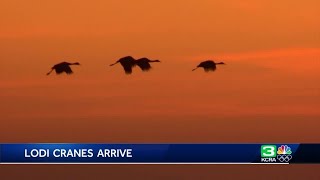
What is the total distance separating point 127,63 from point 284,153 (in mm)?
1511

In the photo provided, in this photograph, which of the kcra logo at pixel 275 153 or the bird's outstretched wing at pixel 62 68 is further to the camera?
the bird's outstretched wing at pixel 62 68

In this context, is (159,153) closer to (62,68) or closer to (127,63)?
(127,63)

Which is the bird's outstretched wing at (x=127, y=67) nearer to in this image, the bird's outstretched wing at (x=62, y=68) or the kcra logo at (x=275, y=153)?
the bird's outstretched wing at (x=62, y=68)

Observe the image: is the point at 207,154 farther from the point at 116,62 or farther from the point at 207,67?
the point at 116,62

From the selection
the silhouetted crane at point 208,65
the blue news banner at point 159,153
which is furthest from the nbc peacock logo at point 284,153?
the silhouetted crane at point 208,65

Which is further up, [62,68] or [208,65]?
[62,68]

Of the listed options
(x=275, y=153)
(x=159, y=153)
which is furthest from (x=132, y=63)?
(x=275, y=153)

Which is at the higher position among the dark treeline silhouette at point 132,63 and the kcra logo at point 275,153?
the dark treeline silhouette at point 132,63

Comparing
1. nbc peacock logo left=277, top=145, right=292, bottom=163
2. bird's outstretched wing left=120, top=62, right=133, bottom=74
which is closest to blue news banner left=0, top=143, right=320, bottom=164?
nbc peacock logo left=277, top=145, right=292, bottom=163

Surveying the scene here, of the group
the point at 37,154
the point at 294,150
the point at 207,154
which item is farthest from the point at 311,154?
the point at 37,154

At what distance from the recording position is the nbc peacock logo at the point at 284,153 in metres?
4.68

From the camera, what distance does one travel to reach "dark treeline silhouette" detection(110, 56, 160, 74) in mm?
4711

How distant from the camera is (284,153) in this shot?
4.68 metres

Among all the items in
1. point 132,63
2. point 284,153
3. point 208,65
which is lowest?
point 284,153
